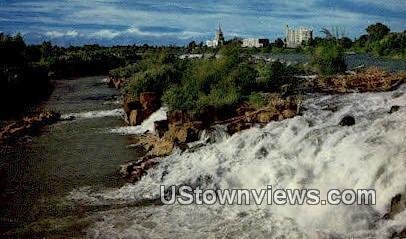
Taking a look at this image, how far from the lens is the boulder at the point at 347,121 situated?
14.5 m

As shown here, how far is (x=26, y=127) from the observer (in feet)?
81.6

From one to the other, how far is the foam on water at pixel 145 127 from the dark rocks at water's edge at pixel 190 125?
173 cm

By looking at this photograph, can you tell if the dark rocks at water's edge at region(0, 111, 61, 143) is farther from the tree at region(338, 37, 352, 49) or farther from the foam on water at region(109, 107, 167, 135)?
the tree at region(338, 37, 352, 49)

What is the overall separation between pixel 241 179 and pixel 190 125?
475 centimetres

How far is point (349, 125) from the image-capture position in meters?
14.4

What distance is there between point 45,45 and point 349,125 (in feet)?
281

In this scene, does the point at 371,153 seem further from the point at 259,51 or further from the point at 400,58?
the point at 259,51

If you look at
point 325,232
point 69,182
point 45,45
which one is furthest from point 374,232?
point 45,45

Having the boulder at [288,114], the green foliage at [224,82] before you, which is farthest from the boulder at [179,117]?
the boulder at [288,114]

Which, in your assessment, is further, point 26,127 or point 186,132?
point 26,127

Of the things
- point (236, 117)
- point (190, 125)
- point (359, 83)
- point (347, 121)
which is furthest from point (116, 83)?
point (347, 121)

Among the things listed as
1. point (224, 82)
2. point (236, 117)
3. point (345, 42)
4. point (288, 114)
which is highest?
point (345, 42)

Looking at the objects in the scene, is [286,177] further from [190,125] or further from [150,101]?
[150,101]

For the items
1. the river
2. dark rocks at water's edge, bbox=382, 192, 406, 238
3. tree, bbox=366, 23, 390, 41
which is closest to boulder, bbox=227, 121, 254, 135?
the river
